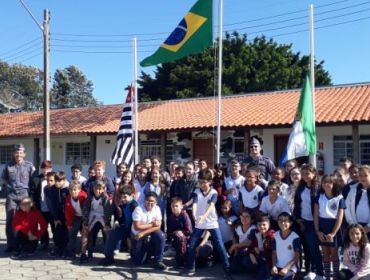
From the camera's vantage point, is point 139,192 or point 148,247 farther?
point 139,192

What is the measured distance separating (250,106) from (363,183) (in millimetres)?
12444

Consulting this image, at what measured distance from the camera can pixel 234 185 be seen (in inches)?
282

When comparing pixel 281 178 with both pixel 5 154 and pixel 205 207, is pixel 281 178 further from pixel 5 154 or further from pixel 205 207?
pixel 5 154

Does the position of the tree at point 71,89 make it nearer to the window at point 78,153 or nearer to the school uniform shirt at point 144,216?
the window at point 78,153

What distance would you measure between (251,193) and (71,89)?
47.7 meters

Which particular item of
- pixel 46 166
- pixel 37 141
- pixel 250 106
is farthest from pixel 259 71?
pixel 46 166

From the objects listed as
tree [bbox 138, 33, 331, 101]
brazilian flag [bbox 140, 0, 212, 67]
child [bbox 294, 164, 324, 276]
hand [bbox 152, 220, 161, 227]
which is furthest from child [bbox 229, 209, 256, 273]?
tree [bbox 138, 33, 331, 101]

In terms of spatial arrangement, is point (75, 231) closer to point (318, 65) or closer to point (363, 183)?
point (363, 183)

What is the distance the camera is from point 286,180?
716 centimetres

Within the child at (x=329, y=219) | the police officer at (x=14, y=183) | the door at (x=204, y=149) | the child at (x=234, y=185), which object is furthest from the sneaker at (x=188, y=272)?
the door at (x=204, y=149)

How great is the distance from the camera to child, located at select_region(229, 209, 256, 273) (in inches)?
251

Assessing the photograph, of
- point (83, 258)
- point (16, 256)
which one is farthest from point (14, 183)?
point (83, 258)

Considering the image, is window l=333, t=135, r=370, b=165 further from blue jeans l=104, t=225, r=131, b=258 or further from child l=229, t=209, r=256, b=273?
blue jeans l=104, t=225, r=131, b=258

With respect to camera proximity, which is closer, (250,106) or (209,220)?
(209,220)
